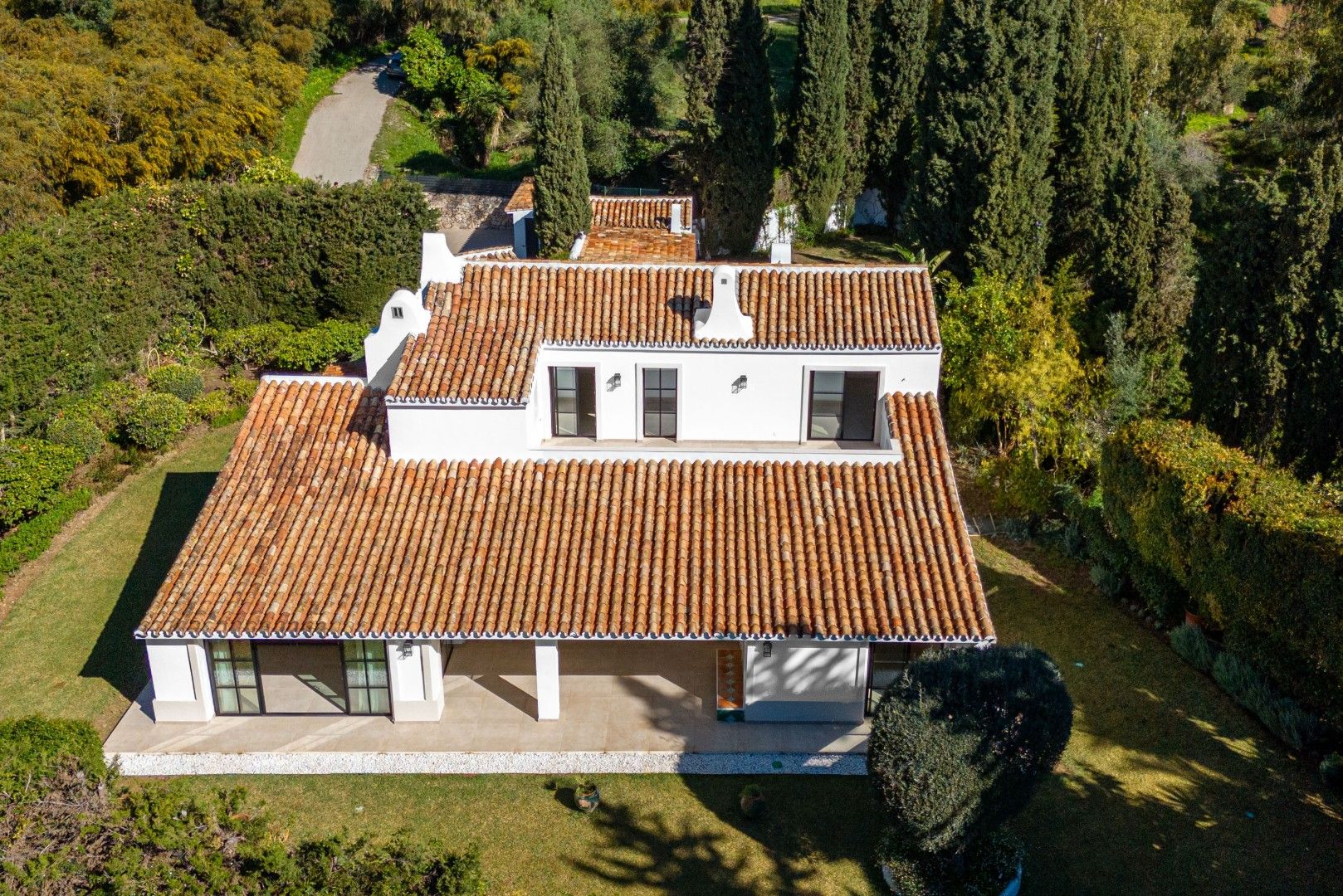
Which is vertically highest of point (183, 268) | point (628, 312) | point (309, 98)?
point (309, 98)

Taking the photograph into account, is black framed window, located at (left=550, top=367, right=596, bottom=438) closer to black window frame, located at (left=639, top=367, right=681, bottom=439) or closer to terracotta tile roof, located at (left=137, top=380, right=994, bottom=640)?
black window frame, located at (left=639, top=367, right=681, bottom=439)

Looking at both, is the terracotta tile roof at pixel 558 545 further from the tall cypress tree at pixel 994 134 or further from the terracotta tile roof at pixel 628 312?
the tall cypress tree at pixel 994 134

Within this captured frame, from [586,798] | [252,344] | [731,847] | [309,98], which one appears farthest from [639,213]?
[309,98]

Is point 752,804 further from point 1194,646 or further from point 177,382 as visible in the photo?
point 177,382

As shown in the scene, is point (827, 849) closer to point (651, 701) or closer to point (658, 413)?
point (651, 701)

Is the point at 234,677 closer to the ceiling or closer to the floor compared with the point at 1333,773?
closer to the ceiling

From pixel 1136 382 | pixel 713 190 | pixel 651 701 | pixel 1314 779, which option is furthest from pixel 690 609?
pixel 713 190

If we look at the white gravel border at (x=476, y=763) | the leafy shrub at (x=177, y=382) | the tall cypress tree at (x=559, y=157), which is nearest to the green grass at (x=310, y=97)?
the tall cypress tree at (x=559, y=157)
